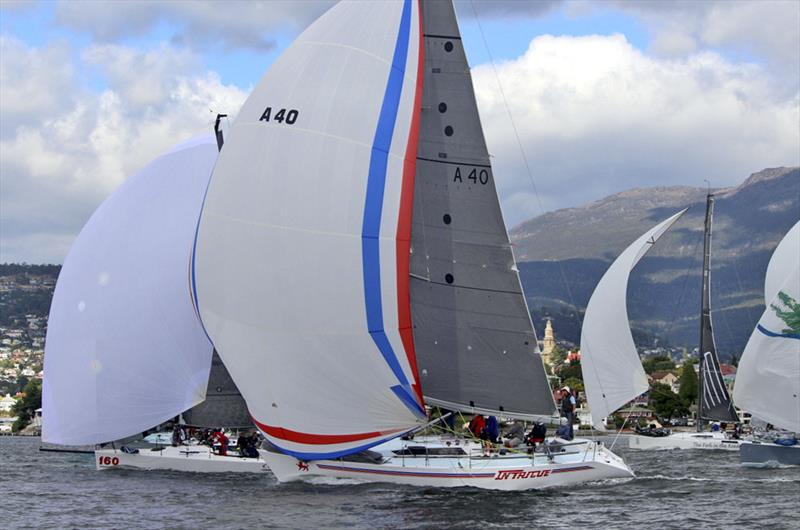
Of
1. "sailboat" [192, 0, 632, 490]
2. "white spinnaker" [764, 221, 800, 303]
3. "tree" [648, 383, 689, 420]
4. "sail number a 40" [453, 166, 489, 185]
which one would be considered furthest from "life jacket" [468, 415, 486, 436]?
"tree" [648, 383, 689, 420]

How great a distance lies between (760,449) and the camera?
39.9 meters

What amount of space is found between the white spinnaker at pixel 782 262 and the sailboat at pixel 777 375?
4.34 m

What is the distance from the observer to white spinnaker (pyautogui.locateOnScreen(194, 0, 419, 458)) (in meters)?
27.9

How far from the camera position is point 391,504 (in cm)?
2708

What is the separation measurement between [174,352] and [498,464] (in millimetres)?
13078

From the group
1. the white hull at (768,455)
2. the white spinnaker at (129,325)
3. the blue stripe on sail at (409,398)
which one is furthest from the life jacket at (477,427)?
the white hull at (768,455)

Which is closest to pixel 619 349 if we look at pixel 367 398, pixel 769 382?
pixel 769 382

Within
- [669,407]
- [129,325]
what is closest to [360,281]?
[129,325]

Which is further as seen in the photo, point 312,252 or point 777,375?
point 777,375

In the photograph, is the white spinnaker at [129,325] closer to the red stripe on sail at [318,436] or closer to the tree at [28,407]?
the red stripe on sail at [318,436]

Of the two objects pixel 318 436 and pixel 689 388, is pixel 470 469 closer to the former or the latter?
pixel 318 436

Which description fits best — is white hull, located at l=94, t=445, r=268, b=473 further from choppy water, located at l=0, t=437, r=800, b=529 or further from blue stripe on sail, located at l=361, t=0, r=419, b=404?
blue stripe on sail, located at l=361, t=0, r=419, b=404

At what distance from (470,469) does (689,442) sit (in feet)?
96.0

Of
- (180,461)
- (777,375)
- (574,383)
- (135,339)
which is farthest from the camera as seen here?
(574,383)
